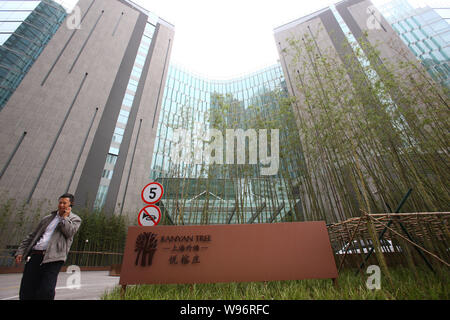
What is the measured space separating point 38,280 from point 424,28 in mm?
15524

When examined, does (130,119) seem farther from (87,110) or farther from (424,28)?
(424,28)

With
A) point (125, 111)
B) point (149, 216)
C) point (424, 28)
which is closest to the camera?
point (149, 216)

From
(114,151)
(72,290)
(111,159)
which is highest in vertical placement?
(114,151)

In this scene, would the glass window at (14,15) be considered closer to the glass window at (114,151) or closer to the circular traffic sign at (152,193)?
the glass window at (114,151)

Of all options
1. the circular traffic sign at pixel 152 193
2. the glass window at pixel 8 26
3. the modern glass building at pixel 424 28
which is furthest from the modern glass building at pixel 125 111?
the modern glass building at pixel 424 28

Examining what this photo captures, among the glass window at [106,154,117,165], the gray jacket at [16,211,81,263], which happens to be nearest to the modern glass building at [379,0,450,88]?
the gray jacket at [16,211,81,263]

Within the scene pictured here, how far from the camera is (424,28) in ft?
30.0

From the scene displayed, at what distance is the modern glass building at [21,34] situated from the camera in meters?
8.34

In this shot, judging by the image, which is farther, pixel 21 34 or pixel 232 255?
pixel 21 34

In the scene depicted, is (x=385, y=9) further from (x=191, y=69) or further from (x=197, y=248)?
(x=197, y=248)

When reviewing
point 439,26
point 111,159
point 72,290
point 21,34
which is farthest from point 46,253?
point 439,26

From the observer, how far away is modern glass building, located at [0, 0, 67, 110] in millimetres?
8336

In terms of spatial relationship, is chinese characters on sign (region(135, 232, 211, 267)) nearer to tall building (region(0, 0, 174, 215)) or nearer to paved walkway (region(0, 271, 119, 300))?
paved walkway (region(0, 271, 119, 300))
